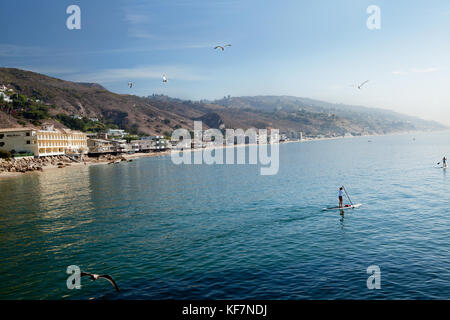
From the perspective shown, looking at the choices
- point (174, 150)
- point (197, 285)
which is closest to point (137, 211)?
point (197, 285)

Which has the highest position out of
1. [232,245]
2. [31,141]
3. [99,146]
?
[31,141]

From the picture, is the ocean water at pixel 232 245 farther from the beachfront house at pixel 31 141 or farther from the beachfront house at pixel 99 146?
the beachfront house at pixel 99 146

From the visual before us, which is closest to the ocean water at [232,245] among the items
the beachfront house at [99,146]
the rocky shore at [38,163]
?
the rocky shore at [38,163]

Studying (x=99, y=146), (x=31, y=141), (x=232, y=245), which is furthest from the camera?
(x=99, y=146)

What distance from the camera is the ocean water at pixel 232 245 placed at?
623 inches

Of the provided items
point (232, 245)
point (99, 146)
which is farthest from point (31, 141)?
point (232, 245)

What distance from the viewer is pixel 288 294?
Result: 14.7 metres

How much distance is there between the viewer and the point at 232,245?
22.4 m

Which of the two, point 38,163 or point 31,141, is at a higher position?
point 31,141

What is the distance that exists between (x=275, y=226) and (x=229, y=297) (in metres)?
13.2

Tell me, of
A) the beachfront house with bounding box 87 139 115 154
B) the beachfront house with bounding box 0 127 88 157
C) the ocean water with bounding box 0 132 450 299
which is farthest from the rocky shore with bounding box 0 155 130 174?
the ocean water with bounding box 0 132 450 299

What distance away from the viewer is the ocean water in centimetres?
1581

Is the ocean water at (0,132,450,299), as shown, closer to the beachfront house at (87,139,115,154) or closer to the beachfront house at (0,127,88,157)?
the beachfront house at (0,127,88,157)

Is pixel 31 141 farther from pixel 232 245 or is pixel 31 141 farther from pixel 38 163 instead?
pixel 232 245
